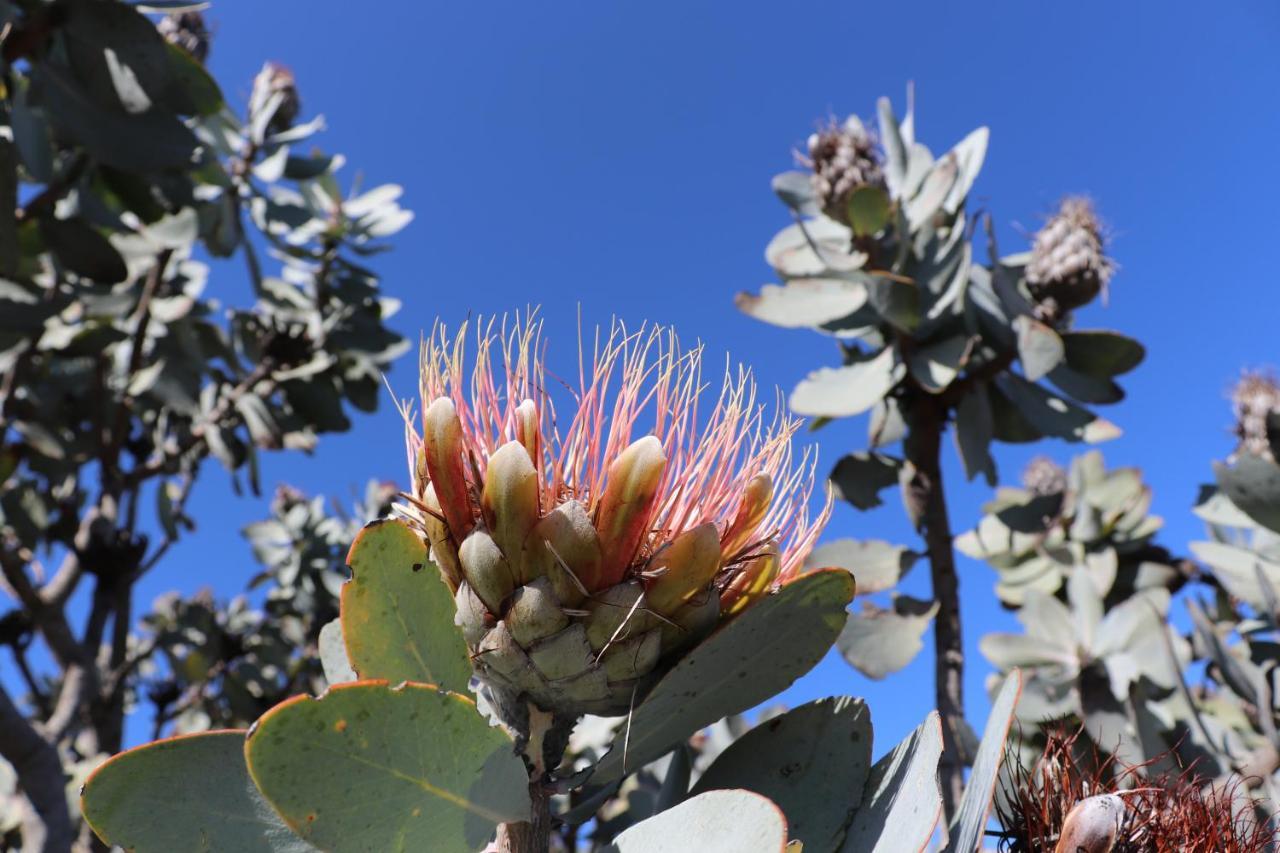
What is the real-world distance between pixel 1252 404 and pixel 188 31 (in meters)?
3.75

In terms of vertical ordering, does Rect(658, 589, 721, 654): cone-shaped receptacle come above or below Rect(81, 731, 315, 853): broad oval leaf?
above

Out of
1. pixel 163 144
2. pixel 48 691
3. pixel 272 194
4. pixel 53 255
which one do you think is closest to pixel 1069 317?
pixel 163 144

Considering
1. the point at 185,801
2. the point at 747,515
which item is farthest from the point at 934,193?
the point at 185,801

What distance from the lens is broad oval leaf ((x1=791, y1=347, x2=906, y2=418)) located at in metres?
1.71

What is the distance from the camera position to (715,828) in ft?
1.82

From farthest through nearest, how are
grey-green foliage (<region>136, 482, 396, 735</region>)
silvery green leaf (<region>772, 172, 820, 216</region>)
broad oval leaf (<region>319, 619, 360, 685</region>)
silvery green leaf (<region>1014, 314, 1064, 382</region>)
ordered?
grey-green foliage (<region>136, 482, 396, 735</region>), silvery green leaf (<region>772, 172, 820, 216</region>), silvery green leaf (<region>1014, 314, 1064, 382</region>), broad oval leaf (<region>319, 619, 360, 685</region>)

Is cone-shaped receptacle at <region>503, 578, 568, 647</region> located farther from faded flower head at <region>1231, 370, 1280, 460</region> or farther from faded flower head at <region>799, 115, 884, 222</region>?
faded flower head at <region>1231, 370, 1280, 460</region>

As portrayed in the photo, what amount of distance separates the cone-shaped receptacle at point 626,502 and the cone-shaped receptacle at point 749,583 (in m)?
0.11

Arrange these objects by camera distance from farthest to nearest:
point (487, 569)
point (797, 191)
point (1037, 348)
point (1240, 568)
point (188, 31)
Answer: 1. point (188, 31)
2. point (797, 191)
3. point (1240, 568)
4. point (1037, 348)
5. point (487, 569)

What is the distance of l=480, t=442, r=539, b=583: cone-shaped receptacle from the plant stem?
894 millimetres

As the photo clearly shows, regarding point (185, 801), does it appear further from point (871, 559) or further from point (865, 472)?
point (865, 472)

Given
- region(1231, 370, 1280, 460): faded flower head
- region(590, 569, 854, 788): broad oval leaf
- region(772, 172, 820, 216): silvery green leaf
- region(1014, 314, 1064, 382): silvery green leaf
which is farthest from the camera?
region(1231, 370, 1280, 460): faded flower head

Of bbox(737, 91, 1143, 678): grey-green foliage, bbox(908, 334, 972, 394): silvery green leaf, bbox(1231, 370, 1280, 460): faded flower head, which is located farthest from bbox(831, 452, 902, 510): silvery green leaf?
bbox(1231, 370, 1280, 460): faded flower head

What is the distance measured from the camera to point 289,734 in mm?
538
